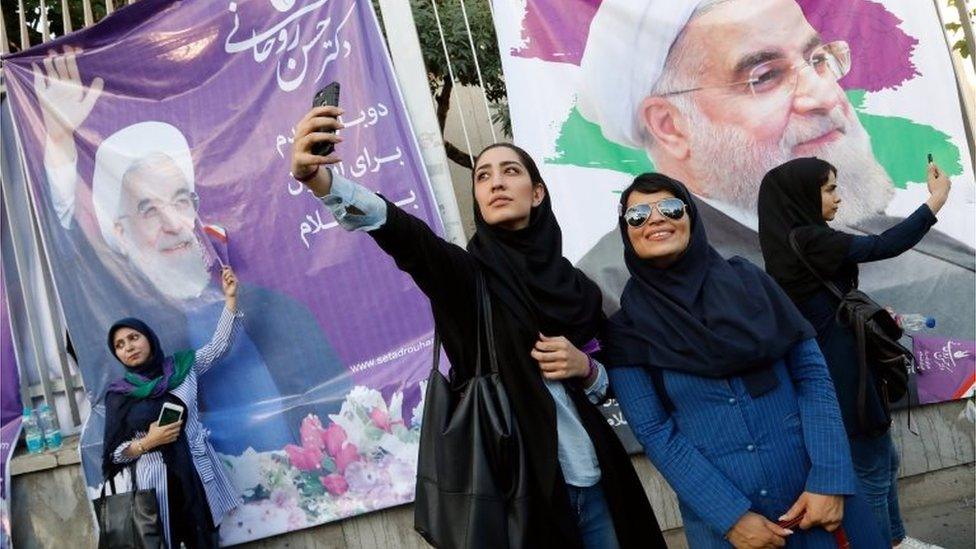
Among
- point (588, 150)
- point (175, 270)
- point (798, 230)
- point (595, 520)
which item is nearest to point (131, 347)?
point (175, 270)

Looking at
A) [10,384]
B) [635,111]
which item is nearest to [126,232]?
[10,384]

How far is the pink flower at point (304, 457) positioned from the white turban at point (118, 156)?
1200 millimetres

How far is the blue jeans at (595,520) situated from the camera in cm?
202

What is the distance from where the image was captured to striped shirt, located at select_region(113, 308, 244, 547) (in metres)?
3.55

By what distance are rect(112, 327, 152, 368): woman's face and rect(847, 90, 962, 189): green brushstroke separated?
10.5 ft

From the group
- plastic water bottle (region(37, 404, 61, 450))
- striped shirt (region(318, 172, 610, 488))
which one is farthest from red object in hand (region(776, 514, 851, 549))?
plastic water bottle (region(37, 404, 61, 450))

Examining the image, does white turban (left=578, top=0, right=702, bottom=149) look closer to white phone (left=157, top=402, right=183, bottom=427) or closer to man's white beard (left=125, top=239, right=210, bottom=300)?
man's white beard (left=125, top=239, right=210, bottom=300)

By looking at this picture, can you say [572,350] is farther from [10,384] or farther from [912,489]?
[10,384]

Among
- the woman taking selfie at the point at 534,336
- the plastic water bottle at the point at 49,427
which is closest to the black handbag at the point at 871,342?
the woman taking selfie at the point at 534,336

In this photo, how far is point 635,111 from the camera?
385 cm

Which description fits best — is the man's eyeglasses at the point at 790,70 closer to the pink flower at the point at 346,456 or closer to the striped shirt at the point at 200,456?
the pink flower at the point at 346,456

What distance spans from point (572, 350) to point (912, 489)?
2.72 metres

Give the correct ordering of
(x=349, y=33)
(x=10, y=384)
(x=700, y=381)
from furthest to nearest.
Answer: (x=10, y=384), (x=349, y=33), (x=700, y=381)

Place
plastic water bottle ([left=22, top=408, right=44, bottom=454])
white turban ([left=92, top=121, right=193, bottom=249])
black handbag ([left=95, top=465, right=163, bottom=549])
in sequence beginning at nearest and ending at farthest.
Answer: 1. black handbag ([left=95, top=465, right=163, bottom=549])
2. white turban ([left=92, top=121, right=193, bottom=249])
3. plastic water bottle ([left=22, top=408, right=44, bottom=454])
